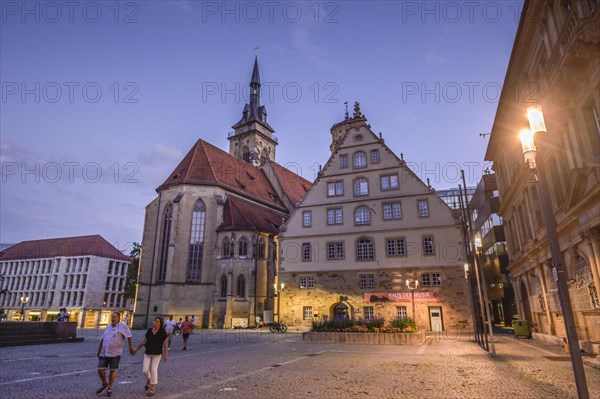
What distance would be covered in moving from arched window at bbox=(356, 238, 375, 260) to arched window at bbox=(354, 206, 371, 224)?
1604mm

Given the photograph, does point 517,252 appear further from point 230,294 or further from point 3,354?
point 3,354

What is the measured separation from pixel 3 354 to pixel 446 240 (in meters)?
28.6

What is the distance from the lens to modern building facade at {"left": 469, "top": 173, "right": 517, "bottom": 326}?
39.5 metres

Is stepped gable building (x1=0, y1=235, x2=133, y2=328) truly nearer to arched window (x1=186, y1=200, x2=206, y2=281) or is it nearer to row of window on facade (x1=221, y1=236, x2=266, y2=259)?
arched window (x1=186, y1=200, x2=206, y2=281)

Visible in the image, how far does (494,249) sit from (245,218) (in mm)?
27985

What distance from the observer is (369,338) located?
20.4 meters

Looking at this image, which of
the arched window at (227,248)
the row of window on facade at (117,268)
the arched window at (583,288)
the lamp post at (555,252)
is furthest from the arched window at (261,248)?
the row of window on facade at (117,268)

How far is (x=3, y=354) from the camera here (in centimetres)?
1609

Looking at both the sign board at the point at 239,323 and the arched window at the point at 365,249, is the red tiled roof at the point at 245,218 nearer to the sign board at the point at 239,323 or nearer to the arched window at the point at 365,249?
the sign board at the point at 239,323

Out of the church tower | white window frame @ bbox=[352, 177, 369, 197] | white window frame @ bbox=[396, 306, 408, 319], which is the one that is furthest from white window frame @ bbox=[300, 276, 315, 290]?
the church tower

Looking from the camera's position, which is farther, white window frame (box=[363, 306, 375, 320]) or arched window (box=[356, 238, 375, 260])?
arched window (box=[356, 238, 375, 260])

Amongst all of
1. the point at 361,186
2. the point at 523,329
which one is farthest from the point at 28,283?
the point at 523,329

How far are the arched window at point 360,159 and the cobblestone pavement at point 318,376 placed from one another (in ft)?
69.6

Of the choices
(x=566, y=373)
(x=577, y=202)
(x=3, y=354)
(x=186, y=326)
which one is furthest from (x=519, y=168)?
(x=3, y=354)
